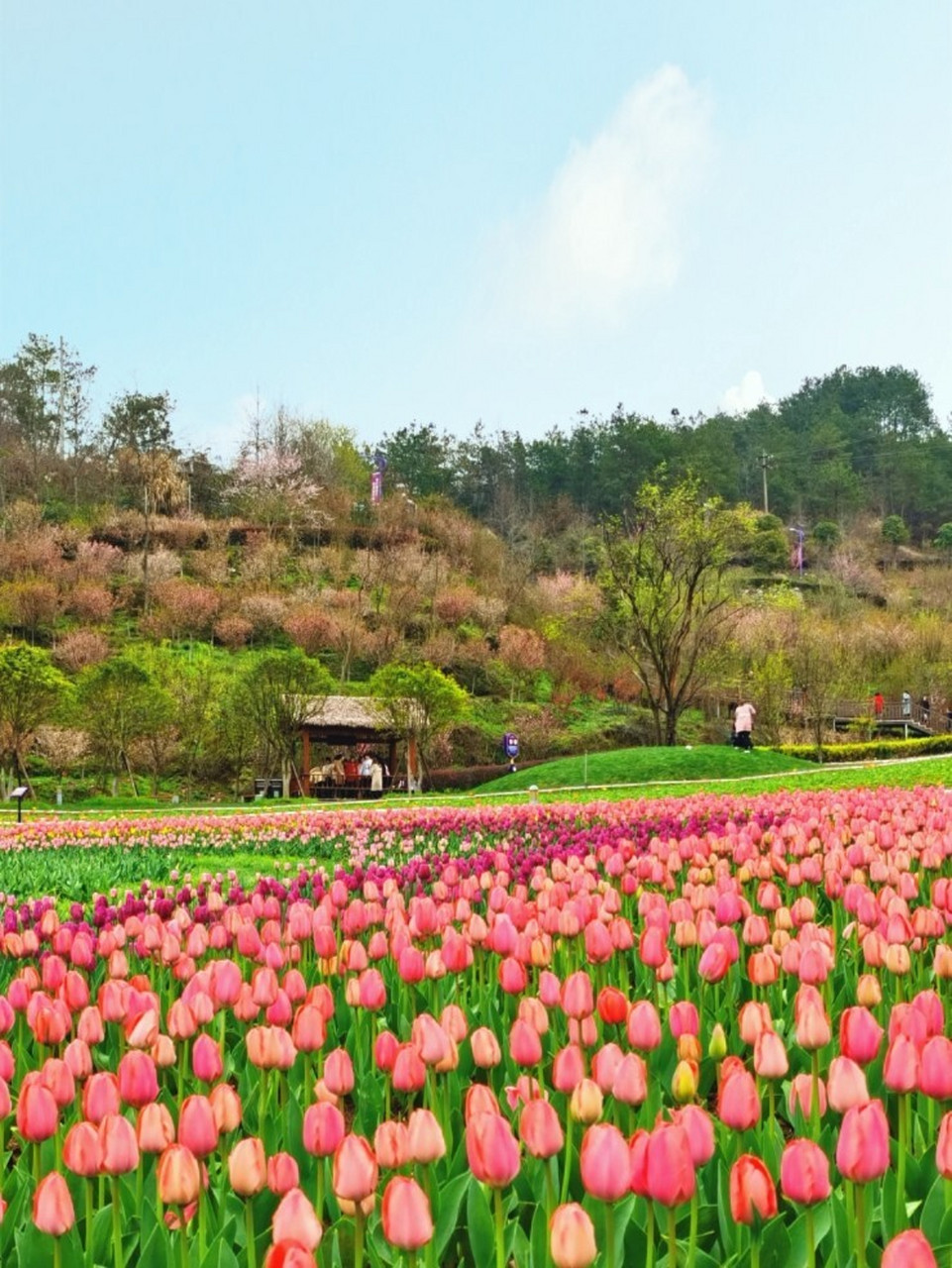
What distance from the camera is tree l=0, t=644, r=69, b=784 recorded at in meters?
24.6

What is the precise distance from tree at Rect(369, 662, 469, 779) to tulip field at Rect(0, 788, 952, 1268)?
21579 millimetres

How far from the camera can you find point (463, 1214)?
7.14ft

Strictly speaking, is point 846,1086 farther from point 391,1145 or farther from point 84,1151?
point 84,1151

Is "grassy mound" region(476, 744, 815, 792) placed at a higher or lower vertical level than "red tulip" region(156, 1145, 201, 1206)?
lower

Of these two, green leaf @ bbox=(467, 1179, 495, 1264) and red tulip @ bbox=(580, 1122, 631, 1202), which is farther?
green leaf @ bbox=(467, 1179, 495, 1264)

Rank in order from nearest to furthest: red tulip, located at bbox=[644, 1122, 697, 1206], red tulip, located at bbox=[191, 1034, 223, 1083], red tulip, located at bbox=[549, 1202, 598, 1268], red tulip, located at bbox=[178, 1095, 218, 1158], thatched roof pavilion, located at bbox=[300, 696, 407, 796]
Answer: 1. red tulip, located at bbox=[549, 1202, 598, 1268]
2. red tulip, located at bbox=[644, 1122, 697, 1206]
3. red tulip, located at bbox=[178, 1095, 218, 1158]
4. red tulip, located at bbox=[191, 1034, 223, 1083]
5. thatched roof pavilion, located at bbox=[300, 696, 407, 796]

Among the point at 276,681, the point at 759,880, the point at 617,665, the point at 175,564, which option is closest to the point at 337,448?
the point at 175,564

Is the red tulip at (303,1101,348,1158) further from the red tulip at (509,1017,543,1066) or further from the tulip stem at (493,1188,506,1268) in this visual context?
the red tulip at (509,1017,543,1066)

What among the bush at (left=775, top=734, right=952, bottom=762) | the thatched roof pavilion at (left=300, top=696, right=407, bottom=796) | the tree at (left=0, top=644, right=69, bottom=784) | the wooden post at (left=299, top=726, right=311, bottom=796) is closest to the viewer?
the tree at (left=0, top=644, right=69, bottom=784)

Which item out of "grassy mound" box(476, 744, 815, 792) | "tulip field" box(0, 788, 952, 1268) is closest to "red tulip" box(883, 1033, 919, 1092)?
"tulip field" box(0, 788, 952, 1268)

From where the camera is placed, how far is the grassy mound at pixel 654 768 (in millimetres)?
20797

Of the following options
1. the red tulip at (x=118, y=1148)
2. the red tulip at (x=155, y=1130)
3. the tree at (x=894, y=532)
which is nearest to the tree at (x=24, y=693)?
the red tulip at (x=155, y=1130)

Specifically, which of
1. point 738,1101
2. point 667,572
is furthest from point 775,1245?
point 667,572

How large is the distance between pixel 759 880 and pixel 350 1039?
2361 mm
